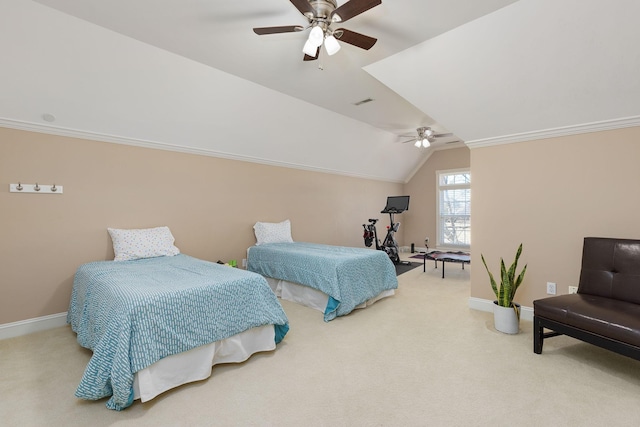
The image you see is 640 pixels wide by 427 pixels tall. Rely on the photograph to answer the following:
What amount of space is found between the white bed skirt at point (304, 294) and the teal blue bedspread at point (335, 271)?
0.13m

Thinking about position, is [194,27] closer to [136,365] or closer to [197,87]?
[197,87]

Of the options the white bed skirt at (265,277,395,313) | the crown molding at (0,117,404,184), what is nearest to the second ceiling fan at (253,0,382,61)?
the crown molding at (0,117,404,184)

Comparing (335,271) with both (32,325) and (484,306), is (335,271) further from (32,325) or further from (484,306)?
(32,325)

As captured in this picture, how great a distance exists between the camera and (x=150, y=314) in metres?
1.90

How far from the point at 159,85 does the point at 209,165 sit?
53.1 inches

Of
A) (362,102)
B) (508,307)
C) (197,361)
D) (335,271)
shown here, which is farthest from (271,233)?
(508,307)

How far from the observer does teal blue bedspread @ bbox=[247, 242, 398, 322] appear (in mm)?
3281

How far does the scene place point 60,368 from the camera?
2318 mm

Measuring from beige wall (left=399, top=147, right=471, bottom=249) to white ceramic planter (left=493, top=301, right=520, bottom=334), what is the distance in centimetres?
496

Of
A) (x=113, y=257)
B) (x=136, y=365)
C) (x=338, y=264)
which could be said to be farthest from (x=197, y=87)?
(x=136, y=365)

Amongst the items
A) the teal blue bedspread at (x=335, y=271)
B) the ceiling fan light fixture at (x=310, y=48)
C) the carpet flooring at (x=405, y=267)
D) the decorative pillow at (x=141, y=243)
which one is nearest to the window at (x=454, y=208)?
the carpet flooring at (x=405, y=267)

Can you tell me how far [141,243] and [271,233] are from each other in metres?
1.89

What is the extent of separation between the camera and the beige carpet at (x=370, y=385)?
Result: 5.75 feet

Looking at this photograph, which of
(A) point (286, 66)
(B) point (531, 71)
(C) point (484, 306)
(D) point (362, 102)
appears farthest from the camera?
(D) point (362, 102)
